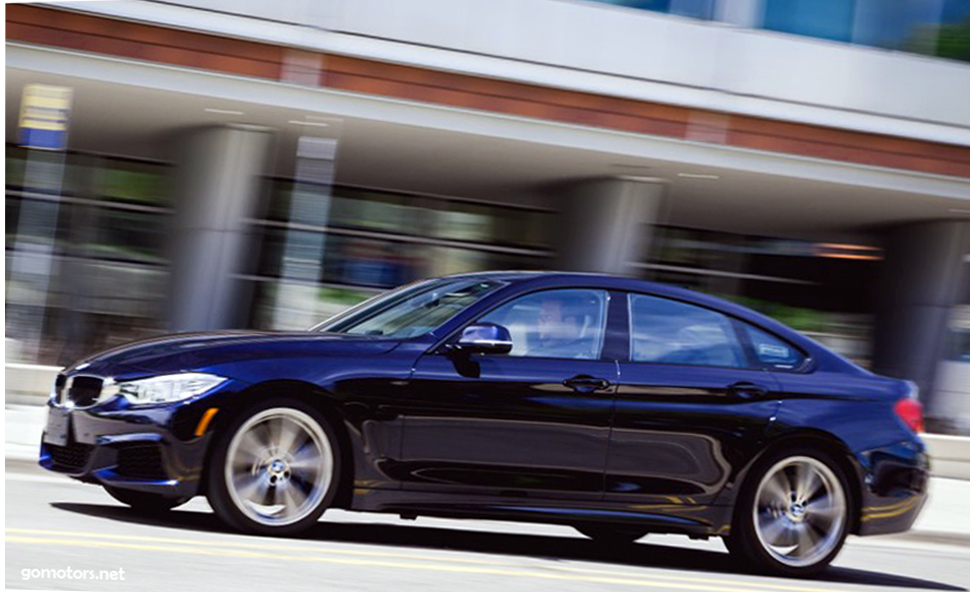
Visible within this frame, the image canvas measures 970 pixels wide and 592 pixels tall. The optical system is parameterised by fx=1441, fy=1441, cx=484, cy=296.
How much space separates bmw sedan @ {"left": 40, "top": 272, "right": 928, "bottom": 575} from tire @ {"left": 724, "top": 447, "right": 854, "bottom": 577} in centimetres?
1

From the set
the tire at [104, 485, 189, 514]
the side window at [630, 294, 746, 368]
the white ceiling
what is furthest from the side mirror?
the white ceiling

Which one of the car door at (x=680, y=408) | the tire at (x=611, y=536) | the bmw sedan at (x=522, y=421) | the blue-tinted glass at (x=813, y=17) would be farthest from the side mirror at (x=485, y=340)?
the blue-tinted glass at (x=813, y=17)

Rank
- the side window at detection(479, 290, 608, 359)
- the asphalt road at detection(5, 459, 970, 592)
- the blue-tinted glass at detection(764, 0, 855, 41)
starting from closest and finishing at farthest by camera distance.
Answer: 1. the asphalt road at detection(5, 459, 970, 592)
2. the side window at detection(479, 290, 608, 359)
3. the blue-tinted glass at detection(764, 0, 855, 41)

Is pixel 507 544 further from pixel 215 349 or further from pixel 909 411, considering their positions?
pixel 909 411

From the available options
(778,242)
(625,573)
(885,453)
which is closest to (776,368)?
(885,453)

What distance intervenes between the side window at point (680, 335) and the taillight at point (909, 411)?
92cm

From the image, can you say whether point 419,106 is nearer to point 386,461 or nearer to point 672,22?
point 672,22

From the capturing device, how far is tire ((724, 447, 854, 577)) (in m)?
7.23

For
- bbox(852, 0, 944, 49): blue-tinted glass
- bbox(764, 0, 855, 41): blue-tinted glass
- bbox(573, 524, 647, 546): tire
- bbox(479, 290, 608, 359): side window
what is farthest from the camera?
bbox(852, 0, 944, 49): blue-tinted glass

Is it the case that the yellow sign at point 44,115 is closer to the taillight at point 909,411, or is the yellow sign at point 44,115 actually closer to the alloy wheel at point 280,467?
the alloy wheel at point 280,467

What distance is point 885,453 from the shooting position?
7453mm

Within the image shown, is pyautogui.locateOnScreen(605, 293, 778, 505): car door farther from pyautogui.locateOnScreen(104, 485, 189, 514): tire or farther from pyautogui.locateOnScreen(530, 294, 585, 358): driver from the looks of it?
pyautogui.locateOnScreen(104, 485, 189, 514): tire

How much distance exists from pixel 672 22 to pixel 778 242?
7.36 m

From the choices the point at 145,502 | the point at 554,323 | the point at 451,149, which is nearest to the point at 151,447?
the point at 145,502
